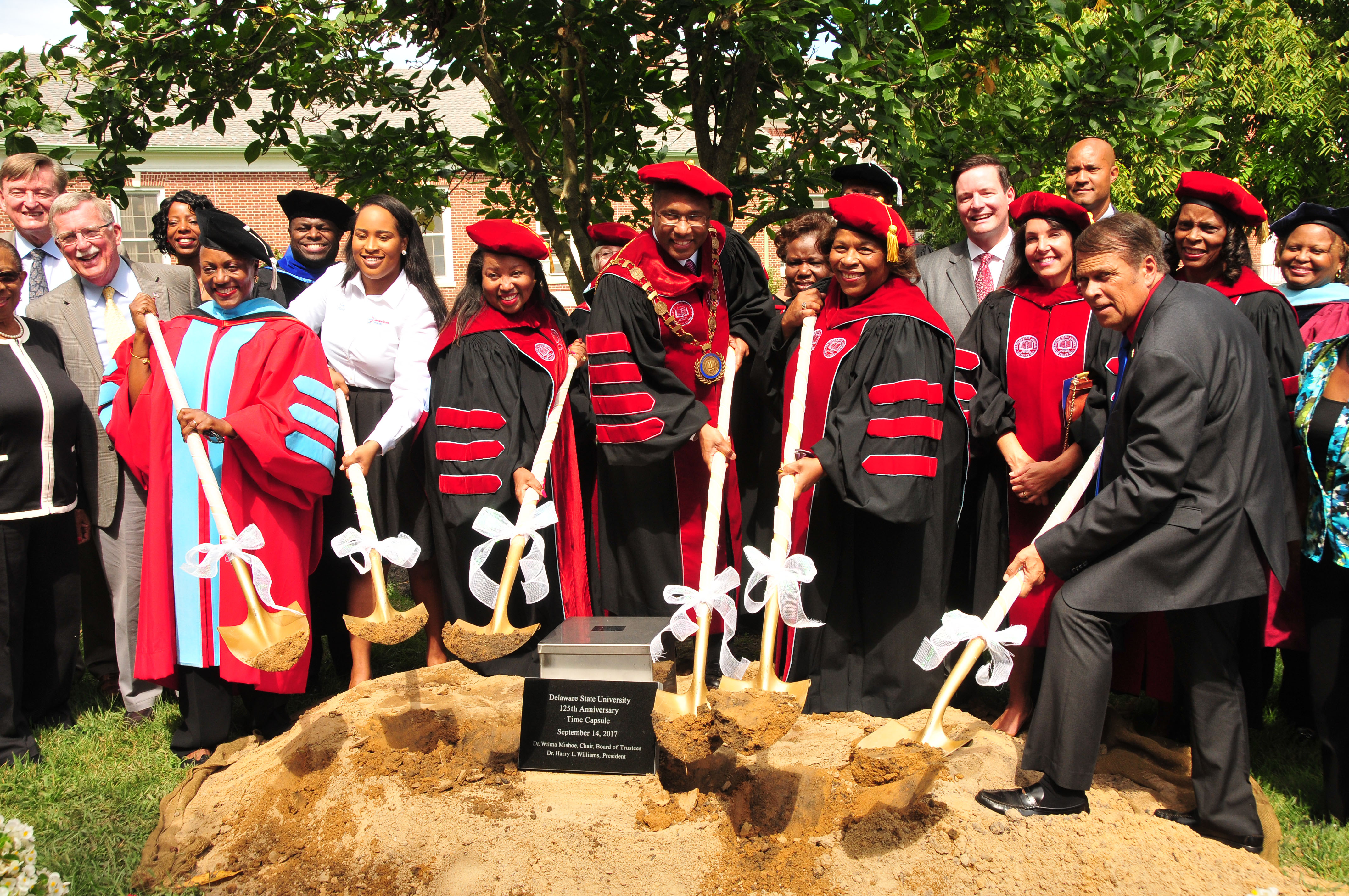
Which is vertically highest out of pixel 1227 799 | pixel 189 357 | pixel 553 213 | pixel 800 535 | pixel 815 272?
pixel 553 213

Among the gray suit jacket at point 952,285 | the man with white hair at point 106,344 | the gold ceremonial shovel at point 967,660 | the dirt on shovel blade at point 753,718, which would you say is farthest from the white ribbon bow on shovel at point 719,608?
the man with white hair at point 106,344

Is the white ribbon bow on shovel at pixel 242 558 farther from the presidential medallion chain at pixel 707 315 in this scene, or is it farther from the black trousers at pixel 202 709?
the presidential medallion chain at pixel 707 315

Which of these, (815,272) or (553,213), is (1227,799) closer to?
(815,272)

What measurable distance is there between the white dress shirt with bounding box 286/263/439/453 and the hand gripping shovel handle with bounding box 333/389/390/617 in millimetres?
156

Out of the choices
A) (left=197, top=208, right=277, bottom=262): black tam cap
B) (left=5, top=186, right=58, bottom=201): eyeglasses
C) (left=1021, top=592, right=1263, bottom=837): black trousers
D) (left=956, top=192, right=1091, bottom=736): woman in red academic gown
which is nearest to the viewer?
(left=1021, top=592, right=1263, bottom=837): black trousers

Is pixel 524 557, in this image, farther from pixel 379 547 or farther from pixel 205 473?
pixel 205 473

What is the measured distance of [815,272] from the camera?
470 centimetres

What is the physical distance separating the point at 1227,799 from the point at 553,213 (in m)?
4.24

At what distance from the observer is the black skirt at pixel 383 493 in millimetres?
4555

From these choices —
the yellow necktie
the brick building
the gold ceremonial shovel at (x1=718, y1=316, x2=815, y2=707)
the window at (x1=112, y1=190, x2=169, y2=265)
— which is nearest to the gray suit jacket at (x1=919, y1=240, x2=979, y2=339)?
the gold ceremonial shovel at (x1=718, y1=316, x2=815, y2=707)

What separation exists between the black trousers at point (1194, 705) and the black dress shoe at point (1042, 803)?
0.08 metres

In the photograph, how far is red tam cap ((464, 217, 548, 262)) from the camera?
429 cm

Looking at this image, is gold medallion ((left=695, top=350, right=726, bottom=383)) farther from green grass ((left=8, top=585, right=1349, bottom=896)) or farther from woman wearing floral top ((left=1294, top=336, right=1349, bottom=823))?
woman wearing floral top ((left=1294, top=336, right=1349, bottom=823))

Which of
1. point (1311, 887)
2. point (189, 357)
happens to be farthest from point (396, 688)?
point (1311, 887)
